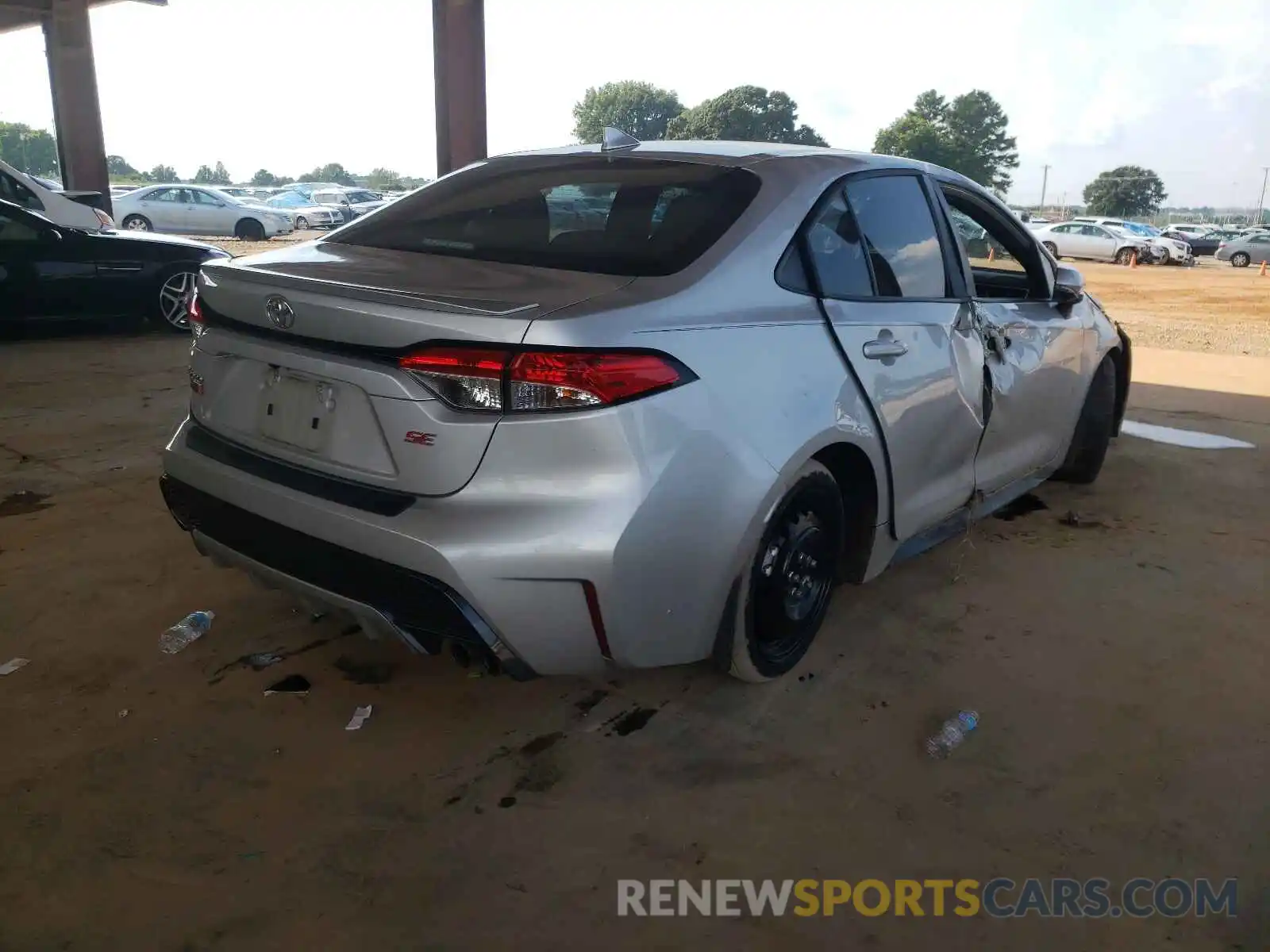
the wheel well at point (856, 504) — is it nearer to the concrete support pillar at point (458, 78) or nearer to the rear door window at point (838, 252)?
the rear door window at point (838, 252)

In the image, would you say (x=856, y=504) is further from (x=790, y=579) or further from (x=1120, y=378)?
(x=1120, y=378)

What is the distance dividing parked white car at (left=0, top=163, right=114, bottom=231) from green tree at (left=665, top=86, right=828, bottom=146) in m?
69.6

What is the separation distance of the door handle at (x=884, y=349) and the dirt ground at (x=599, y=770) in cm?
96

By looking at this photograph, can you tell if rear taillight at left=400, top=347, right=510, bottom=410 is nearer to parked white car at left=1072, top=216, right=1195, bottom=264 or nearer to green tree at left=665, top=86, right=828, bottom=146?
parked white car at left=1072, top=216, right=1195, bottom=264

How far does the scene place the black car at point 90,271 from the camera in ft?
25.0

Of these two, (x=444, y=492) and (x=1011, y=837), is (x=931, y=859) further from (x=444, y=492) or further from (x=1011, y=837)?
(x=444, y=492)

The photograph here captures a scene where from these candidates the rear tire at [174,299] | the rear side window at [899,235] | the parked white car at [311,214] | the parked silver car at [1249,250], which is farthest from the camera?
the parked silver car at [1249,250]

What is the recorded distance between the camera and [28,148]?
79.9 metres

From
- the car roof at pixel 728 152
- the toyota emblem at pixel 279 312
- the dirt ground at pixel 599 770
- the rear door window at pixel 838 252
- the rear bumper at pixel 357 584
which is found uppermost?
the car roof at pixel 728 152

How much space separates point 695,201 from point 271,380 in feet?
3.97

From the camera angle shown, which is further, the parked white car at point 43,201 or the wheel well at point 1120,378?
the parked white car at point 43,201

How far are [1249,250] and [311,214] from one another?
29.4 meters

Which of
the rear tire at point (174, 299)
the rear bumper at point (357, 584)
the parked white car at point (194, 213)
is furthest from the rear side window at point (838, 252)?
the parked white car at point (194, 213)

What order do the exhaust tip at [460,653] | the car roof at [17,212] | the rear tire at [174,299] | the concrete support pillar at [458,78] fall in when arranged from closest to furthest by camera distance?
the exhaust tip at [460,653], the car roof at [17,212], the rear tire at [174,299], the concrete support pillar at [458,78]
